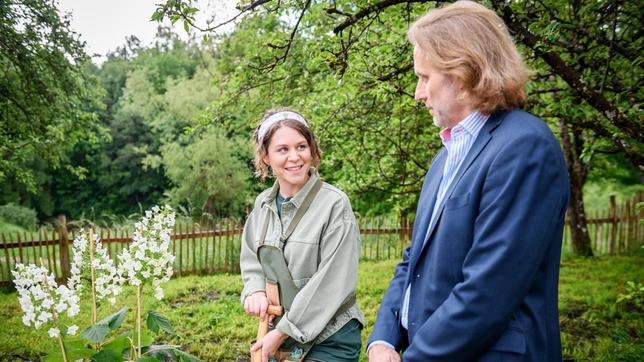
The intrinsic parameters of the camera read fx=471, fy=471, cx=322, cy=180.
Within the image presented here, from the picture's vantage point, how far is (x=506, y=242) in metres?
1.25

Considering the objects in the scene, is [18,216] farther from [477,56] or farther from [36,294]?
[477,56]

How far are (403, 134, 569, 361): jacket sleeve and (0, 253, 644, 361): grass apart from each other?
2.84 m

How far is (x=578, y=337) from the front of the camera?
5223mm

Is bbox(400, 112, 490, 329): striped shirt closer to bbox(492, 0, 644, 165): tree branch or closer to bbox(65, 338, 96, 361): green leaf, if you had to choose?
bbox(65, 338, 96, 361): green leaf

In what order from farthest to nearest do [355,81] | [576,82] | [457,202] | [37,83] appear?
[37,83] → [355,81] → [576,82] → [457,202]

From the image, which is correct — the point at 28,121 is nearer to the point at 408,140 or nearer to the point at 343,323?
the point at 408,140

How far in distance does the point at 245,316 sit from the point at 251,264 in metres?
4.20

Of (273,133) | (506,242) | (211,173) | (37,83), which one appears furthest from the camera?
(211,173)

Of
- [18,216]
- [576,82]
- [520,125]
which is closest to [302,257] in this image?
[520,125]

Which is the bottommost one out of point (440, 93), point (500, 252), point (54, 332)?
point (54, 332)

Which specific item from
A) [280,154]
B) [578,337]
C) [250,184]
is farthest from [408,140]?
[250,184]

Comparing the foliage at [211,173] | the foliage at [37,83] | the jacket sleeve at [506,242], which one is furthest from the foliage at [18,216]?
the jacket sleeve at [506,242]

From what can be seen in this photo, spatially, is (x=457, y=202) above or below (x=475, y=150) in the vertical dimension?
below

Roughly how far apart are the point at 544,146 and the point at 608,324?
5483 mm
